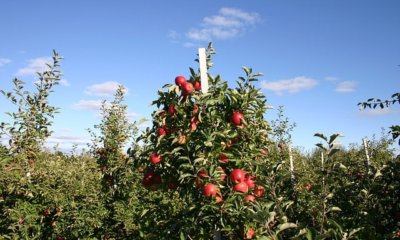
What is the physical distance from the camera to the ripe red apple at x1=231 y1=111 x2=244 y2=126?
3.06 meters

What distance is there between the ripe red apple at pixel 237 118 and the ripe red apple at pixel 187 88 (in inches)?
17.1

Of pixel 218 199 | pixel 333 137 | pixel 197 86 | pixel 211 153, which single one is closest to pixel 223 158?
pixel 211 153

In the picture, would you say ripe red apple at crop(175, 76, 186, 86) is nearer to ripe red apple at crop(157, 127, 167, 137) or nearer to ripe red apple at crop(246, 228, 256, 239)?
ripe red apple at crop(157, 127, 167, 137)

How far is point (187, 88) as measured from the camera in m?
→ 3.13

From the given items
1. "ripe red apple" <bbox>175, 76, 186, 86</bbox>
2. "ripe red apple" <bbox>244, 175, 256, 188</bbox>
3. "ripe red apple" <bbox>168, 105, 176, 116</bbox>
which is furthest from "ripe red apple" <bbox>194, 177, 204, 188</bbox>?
"ripe red apple" <bbox>175, 76, 186, 86</bbox>

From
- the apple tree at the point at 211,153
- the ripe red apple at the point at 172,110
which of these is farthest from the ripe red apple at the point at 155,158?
the ripe red apple at the point at 172,110

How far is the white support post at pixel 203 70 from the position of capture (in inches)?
123

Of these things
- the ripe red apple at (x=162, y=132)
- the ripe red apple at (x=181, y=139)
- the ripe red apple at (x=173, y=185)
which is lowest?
the ripe red apple at (x=173, y=185)

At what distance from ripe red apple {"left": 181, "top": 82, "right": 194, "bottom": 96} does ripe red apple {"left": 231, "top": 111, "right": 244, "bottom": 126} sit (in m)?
0.43

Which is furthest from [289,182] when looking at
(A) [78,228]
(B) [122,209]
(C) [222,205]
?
(A) [78,228]

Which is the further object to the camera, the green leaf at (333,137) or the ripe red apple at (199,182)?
the ripe red apple at (199,182)

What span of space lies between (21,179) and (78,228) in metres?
1.41

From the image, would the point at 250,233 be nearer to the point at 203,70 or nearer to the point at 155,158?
the point at 155,158

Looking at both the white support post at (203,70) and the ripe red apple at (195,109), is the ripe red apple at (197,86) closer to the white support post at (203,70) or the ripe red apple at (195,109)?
the white support post at (203,70)
